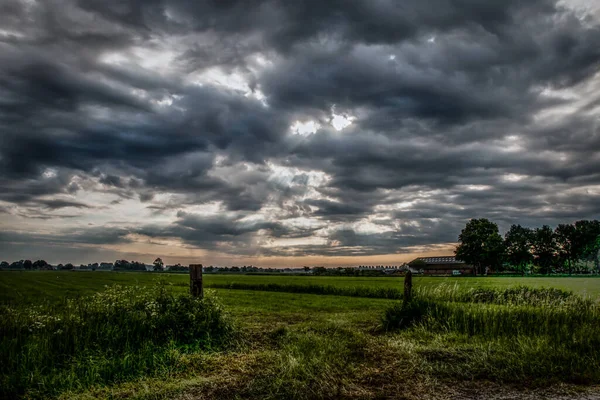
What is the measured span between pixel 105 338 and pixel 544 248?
13620 cm

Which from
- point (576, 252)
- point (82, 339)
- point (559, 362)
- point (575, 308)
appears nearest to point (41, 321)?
point (82, 339)

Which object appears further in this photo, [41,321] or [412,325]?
[412,325]

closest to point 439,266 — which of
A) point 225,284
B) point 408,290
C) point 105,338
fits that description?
point 225,284

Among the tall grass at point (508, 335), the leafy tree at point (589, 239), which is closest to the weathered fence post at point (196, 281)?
the tall grass at point (508, 335)

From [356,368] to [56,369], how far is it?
6278 mm

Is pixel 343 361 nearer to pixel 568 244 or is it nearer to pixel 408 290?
pixel 408 290

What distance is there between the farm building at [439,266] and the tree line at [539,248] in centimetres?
1847

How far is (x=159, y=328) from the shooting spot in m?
9.97

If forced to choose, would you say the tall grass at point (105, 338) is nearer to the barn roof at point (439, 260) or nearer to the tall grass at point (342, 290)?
the tall grass at point (342, 290)

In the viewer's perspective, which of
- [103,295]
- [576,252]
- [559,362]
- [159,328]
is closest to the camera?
[559,362]

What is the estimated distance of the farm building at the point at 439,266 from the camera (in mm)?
134250

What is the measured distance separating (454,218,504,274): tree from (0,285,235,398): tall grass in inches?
3731

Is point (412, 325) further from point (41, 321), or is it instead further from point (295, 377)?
point (41, 321)

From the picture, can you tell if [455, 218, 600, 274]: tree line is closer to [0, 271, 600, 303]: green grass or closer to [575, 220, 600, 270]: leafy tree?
[575, 220, 600, 270]: leafy tree
